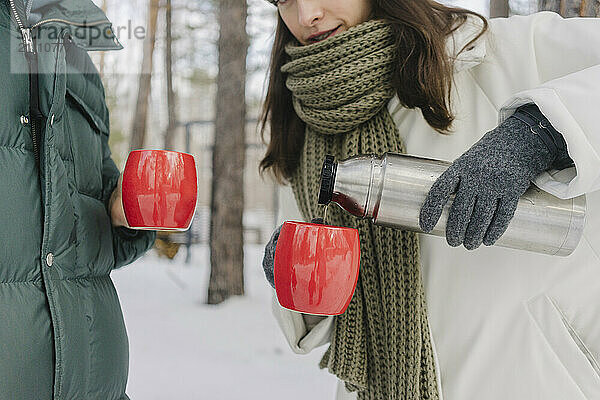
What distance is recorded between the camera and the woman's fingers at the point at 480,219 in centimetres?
70

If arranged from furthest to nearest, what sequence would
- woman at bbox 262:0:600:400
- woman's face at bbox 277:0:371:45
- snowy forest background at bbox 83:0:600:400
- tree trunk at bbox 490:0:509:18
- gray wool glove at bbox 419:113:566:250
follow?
snowy forest background at bbox 83:0:600:400 → tree trunk at bbox 490:0:509:18 → woman's face at bbox 277:0:371:45 → woman at bbox 262:0:600:400 → gray wool glove at bbox 419:113:566:250

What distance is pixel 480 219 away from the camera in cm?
71

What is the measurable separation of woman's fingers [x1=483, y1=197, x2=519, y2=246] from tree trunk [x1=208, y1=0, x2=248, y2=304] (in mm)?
2444

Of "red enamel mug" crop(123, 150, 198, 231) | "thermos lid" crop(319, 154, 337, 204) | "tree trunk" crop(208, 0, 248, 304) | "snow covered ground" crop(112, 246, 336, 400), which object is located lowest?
"snow covered ground" crop(112, 246, 336, 400)

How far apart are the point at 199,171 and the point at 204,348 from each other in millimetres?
1096

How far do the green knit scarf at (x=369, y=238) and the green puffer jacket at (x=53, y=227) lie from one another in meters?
0.35

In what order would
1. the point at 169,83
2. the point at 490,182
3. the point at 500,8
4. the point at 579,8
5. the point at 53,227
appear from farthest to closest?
the point at 169,83, the point at 500,8, the point at 579,8, the point at 53,227, the point at 490,182

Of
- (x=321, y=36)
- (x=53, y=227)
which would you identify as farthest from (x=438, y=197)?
(x=53, y=227)

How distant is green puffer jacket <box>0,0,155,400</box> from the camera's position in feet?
2.53

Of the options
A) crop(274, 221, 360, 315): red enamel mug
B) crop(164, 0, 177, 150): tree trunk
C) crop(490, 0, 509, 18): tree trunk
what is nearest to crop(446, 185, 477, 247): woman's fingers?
crop(274, 221, 360, 315): red enamel mug

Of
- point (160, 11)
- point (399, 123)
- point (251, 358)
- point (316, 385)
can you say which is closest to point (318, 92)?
point (399, 123)

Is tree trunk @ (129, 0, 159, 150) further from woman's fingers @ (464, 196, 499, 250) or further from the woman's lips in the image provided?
woman's fingers @ (464, 196, 499, 250)

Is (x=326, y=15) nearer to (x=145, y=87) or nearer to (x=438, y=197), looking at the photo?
(x=438, y=197)

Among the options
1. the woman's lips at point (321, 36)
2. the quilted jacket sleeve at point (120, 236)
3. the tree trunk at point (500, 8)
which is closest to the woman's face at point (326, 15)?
the woman's lips at point (321, 36)
